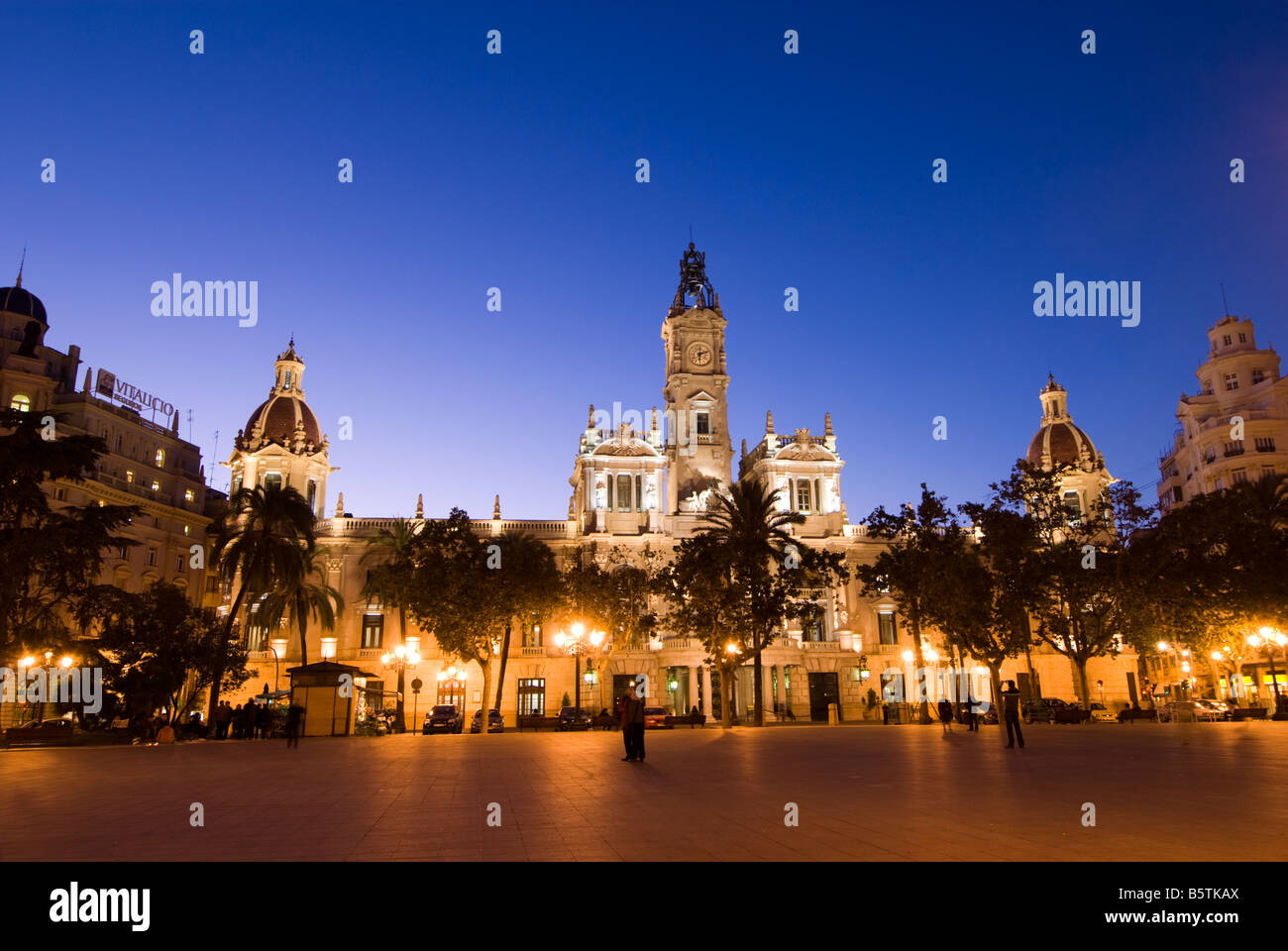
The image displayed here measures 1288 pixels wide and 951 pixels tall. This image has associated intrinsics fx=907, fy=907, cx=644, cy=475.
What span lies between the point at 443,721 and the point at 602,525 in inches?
873

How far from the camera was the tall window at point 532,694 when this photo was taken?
6475cm

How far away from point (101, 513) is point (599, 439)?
42.3m

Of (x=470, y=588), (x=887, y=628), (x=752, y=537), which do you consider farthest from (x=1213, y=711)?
(x=470, y=588)

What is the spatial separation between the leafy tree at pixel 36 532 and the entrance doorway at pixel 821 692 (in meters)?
47.2

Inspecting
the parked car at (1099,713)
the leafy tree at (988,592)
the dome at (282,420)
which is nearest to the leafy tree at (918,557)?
the leafy tree at (988,592)

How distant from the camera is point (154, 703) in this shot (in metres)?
41.2

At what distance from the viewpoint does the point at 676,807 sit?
12.6 m

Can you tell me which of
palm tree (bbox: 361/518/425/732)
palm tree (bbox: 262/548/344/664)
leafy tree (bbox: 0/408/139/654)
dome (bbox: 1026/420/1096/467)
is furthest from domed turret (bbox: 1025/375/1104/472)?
leafy tree (bbox: 0/408/139/654)

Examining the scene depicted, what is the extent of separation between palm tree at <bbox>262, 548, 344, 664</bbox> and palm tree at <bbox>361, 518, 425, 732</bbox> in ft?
8.80

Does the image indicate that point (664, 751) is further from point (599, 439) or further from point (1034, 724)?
point (599, 439)

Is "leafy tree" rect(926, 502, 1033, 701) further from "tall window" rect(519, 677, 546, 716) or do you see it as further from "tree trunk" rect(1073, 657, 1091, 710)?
"tall window" rect(519, 677, 546, 716)

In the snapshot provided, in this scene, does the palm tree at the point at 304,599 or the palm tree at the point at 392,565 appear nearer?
the palm tree at the point at 392,565

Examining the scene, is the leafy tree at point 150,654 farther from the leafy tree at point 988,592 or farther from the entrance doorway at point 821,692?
the entrance doorway at point 821,692
